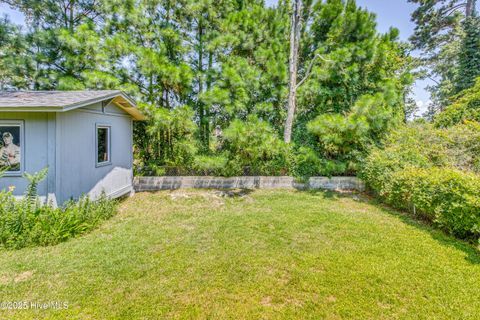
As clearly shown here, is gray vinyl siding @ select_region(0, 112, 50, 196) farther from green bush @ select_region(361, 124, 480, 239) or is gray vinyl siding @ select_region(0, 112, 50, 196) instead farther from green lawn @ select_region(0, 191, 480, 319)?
green bush @ select_region(361, 124, 480, 239)

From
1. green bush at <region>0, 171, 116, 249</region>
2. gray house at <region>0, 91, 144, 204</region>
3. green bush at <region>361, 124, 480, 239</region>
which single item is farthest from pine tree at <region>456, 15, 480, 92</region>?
green bush at <region>0, 171, 116, 249</region>

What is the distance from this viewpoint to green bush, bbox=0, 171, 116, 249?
4238 millimetres

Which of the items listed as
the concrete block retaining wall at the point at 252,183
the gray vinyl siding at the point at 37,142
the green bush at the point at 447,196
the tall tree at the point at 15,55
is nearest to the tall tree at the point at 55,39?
the tall tree at the point at 15,55

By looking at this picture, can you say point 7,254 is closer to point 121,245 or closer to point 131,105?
point 121,245

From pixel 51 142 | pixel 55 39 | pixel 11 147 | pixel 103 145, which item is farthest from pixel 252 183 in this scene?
pixel 55 39

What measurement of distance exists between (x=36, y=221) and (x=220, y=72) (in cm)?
710

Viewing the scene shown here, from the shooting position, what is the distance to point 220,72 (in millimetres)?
8914

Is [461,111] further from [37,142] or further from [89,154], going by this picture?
[37,142]

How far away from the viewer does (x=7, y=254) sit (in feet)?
12.9

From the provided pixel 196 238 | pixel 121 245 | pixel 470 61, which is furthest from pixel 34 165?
pixel 470 61

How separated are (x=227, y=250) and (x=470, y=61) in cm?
1861

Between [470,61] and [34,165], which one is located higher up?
[470,61]

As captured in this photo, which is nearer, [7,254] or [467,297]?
[467,297]

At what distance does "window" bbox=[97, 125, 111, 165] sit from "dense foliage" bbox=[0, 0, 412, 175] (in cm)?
151
